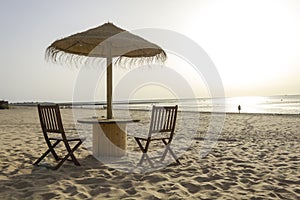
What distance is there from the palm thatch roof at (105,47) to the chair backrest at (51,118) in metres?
1.33

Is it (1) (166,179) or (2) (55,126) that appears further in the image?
(2) (55,126)

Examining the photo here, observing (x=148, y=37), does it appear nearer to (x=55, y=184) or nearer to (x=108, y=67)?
(x=108, y=67)

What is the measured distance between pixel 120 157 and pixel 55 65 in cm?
231

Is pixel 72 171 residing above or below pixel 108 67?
below

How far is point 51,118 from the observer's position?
4355mm

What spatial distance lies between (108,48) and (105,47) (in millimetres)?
308

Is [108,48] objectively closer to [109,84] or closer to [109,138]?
[109,84]

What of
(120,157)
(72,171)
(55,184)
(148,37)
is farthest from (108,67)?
(55,184)

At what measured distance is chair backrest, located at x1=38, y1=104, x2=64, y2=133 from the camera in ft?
13.7

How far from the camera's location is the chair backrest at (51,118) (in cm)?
417

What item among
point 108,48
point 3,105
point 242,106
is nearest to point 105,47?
point 108,48

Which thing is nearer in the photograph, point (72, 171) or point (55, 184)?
point (55, 184)

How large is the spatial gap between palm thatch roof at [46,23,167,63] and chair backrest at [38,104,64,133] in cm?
A: 133

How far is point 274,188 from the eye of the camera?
11.1 feet
